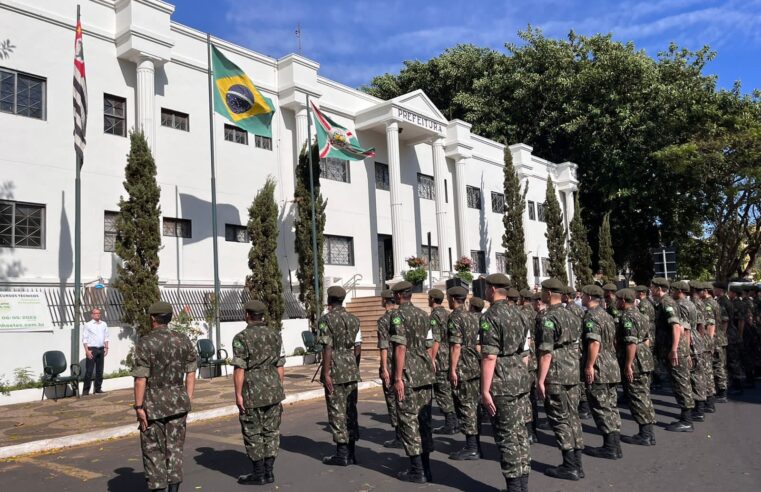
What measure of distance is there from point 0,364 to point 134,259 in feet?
11.5

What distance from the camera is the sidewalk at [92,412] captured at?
8789mm

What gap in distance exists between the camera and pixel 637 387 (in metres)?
7.71

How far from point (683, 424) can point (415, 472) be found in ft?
14.0

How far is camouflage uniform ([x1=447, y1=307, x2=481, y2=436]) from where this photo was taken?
7258 mm

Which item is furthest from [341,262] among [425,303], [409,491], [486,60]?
[486,60]

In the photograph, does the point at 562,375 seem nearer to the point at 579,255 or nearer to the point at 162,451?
the point at 162,451

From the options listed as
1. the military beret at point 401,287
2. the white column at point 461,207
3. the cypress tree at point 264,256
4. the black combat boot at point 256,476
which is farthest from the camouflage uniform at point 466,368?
the white column at point 461,207

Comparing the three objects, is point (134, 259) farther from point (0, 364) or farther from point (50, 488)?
point (50, 488)

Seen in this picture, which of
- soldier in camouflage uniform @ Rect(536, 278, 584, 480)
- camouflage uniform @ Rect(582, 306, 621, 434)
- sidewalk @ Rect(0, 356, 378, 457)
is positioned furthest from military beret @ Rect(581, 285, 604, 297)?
sidewalk @ Rect(0, 356, 378, 457)

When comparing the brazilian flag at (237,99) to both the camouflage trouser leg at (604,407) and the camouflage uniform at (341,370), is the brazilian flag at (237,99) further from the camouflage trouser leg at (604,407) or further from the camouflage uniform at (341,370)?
the camouflage trouser leg at (604,407)

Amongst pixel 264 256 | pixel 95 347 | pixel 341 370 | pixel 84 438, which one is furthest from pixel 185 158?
pixel 341 370

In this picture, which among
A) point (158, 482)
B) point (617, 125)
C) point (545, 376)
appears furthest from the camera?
point (617, 125)

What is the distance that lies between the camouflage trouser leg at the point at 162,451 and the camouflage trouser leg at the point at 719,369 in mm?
9045

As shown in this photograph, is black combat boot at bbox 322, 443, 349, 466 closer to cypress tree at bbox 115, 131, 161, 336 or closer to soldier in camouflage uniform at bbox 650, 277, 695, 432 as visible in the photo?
soldier in camouflage uniform at bbox 650, 277, 695, 432
